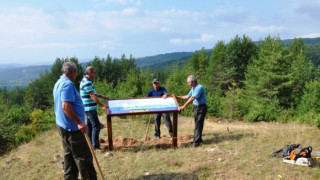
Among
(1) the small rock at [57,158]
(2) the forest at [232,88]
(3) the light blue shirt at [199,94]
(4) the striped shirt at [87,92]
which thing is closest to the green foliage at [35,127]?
(2) the forest at [232,88]

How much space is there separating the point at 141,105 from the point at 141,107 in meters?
0.15

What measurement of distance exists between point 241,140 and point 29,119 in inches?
763

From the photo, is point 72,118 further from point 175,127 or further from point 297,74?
point 297,74

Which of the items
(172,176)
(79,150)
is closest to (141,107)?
(172,176)

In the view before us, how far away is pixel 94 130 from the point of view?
680 cm

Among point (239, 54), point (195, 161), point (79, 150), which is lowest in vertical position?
point (195, 161)

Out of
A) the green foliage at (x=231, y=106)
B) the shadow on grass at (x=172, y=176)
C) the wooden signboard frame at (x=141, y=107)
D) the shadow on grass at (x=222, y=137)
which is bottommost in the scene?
the green foliage at (x=231, y=106)

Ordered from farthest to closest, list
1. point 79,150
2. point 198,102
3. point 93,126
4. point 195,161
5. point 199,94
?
point 198,102
point 199,94
point 93,126
point 195,161
point 79,150

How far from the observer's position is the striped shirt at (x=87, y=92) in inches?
248

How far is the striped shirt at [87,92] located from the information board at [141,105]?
21.5 inches

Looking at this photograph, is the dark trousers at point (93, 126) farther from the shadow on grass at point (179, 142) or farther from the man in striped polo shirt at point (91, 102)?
the shadow on grass at point (179, 142)

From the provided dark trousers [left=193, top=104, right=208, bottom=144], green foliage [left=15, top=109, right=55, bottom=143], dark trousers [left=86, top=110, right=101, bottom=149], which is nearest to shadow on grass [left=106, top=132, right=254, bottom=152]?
dark trousers [left=193, top=104, right=208, bottom=144]

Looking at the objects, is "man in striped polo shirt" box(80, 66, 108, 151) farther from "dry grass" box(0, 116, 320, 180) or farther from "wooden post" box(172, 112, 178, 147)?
"wooden post" box(172, 112, 178, 147)

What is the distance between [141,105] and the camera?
7.20 metres
